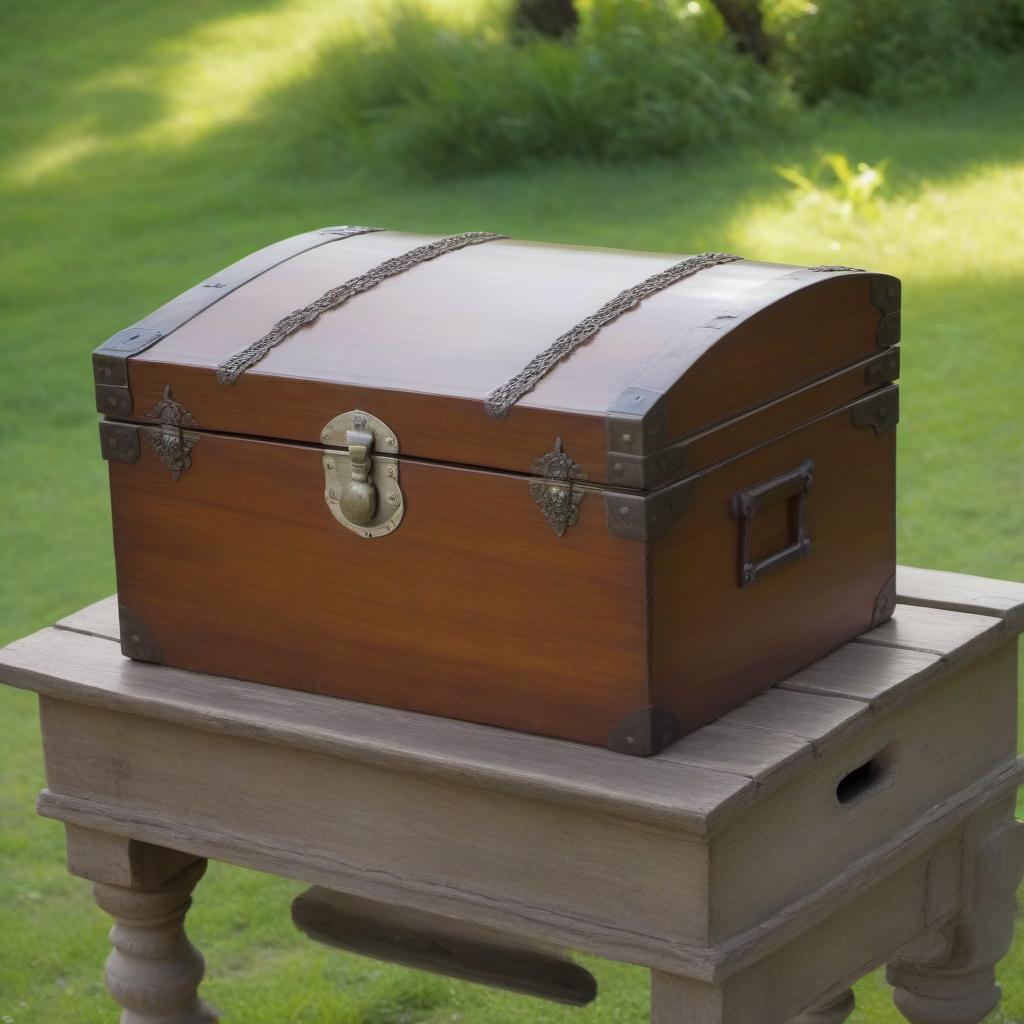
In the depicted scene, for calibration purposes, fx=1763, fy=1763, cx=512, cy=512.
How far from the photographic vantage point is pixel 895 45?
24.2ft

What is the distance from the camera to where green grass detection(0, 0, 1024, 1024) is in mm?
3035

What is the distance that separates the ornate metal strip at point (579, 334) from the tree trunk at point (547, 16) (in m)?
6.48

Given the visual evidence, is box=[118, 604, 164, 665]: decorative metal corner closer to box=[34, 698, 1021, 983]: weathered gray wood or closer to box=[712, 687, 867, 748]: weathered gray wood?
box=[34, 698, 1021, 983]: weathered gray wood

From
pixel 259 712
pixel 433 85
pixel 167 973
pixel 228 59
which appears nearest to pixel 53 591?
pixel 167 973

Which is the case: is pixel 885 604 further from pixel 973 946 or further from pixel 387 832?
pixel 387 832

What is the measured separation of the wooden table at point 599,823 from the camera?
1777mm

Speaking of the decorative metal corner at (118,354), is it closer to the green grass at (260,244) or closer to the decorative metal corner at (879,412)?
the decorative metal corner at (879,412)

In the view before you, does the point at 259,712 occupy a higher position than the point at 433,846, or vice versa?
the point at 259,712

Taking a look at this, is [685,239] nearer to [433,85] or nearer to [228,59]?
[433,85]

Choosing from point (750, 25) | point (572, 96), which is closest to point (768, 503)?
point (572, 96)

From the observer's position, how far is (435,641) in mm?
1917

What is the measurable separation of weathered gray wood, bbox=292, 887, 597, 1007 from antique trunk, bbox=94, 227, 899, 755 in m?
0.41

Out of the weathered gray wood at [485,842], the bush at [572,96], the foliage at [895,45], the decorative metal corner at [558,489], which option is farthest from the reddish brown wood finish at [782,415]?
the foliage at [895,45]

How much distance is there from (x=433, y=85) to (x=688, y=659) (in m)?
5.87
